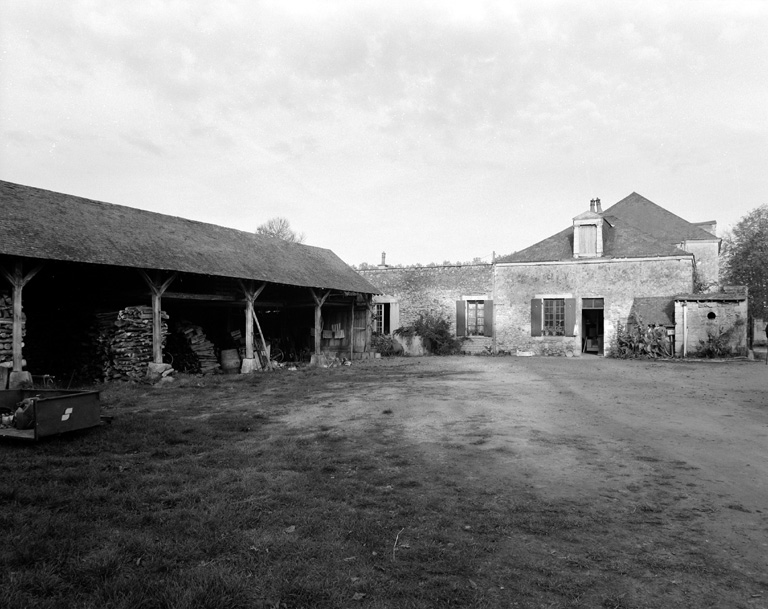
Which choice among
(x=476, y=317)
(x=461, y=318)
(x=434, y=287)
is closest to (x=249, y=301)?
(x=434, y=287)

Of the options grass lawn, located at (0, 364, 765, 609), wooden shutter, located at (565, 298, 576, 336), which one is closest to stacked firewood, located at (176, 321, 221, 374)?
grass lawn, located at (0, 364, 765, 609)

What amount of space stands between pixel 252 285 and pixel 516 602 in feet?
39.1

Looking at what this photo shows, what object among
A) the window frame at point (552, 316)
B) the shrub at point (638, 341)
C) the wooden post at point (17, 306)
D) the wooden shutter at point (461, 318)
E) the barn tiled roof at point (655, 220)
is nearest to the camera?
the wooden post at point (17, 306)

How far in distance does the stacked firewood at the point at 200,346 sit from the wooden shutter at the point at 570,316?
525 inches

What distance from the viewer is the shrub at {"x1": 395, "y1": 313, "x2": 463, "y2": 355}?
21266 mm

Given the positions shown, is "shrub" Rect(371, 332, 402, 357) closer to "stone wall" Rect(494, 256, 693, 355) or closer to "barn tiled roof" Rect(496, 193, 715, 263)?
"stone wall" Rect(494, 256, 693, 355)

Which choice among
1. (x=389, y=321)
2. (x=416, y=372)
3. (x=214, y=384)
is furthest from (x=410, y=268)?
(x=214, y=384)

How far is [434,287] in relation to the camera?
22.2 metres

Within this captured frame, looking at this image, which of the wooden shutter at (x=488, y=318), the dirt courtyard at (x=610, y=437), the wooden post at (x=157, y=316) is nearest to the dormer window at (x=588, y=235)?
the wooden shutter at (x=488, y=318)

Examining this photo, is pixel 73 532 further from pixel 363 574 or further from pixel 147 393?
pixel 147 393

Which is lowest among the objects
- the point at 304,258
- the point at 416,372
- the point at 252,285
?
the point at 416,372

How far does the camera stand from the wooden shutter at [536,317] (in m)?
20.8

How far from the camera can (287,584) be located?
8.82 ft

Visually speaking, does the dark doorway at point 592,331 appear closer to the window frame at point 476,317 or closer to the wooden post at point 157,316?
the window frame at point 476,317
